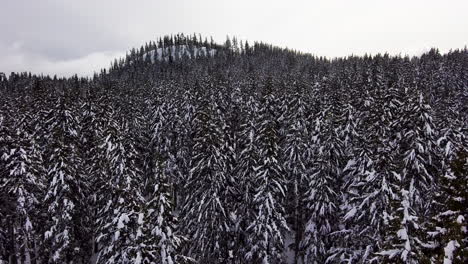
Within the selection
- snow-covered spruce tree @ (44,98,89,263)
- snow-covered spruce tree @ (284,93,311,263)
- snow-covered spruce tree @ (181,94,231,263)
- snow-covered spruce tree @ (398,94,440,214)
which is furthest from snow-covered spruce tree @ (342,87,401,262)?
snow-covered spruce tree @ (44,98,89,263)

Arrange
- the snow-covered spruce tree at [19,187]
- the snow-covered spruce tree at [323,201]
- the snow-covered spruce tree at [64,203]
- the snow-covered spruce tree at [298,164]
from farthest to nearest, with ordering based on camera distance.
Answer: the snow-covered spruce tree at [298,164]
the snow-covered spruce tree at [323,201]
the snow-covered spruce tree at [19,187]
the snow-covered spruce tree at [64,203]

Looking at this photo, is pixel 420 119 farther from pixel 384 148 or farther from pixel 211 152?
pixel 211 152

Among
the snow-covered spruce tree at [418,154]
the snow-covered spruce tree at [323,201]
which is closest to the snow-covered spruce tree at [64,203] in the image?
the snow-covered spruce tree at [323,201]

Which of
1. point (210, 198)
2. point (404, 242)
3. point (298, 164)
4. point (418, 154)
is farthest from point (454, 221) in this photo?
point (298, 164)

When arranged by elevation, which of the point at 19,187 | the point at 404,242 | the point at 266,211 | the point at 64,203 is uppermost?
the point at 19,187

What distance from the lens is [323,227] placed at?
27031 mm

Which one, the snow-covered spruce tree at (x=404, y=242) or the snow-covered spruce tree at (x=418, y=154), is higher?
the snow-covered spruce tree at (x=418, y=154)

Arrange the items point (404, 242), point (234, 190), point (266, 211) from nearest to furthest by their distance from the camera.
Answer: point (404, 242) < point (266, 211) < point (234, 190)

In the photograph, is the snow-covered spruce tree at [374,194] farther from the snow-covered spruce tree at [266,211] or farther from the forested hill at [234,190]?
the snow-covered spruce tree at [266,211]

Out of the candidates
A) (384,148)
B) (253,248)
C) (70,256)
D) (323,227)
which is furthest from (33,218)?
(384,148)

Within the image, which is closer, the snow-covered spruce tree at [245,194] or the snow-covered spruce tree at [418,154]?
the snow-covered spruce tree at [418,154]

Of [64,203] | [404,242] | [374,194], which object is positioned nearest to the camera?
[404,242]

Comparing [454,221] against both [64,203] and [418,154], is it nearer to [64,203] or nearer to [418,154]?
[418,154]

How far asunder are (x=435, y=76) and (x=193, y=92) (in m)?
63.9
